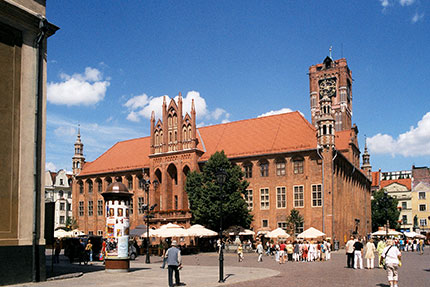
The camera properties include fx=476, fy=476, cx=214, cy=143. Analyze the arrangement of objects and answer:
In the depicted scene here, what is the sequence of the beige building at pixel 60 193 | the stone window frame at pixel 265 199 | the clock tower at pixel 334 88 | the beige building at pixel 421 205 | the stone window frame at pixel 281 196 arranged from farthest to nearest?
the clock tower at pixel 334 88 < the beige building at pixel 421 205 < the beige building at pixel 60 193 < the stone window frame at pixel 265 199 < the stone window frame at pixel 281 196

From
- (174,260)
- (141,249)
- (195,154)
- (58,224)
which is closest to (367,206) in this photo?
(195,154)

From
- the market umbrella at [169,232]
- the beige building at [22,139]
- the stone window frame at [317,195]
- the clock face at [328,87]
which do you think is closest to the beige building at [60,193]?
the market umbrella at [169,232]

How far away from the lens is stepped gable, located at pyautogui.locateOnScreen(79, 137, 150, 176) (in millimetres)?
66125

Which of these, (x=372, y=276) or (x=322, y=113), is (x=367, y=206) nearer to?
(x=322, y=113)

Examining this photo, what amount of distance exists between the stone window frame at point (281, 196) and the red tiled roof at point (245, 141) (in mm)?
4264

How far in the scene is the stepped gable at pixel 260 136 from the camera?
54094 mm

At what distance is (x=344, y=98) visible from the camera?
337 feet

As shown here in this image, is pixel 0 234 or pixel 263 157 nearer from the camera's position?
pixel 0 234

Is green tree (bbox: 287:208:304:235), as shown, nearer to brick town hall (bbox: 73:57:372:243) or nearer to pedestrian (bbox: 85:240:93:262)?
brick town hall (bbox: 73:57:372:243)

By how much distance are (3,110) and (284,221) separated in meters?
38.7

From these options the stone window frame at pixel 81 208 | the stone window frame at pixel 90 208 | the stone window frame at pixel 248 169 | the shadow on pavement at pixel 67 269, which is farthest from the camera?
the stone window frame at pixel 81 208

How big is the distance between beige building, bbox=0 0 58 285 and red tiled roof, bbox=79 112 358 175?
120 ft

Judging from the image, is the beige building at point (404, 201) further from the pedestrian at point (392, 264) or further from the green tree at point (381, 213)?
the pedestrian at point (392, 264)

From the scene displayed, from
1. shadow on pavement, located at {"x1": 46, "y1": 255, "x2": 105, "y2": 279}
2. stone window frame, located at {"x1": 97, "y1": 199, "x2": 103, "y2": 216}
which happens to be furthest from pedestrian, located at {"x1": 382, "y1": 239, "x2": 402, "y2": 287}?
stone window frame, located at {"x1": 97, "y1": 199, "x2": 103, "y2": 216}
